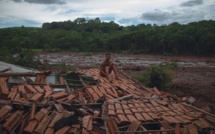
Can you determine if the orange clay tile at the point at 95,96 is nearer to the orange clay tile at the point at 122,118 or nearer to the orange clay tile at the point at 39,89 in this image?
the orange clay tile at the point at 122,118

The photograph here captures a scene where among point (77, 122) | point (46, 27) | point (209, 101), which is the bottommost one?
point (209, 101)

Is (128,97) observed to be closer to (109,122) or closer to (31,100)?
(109,122)

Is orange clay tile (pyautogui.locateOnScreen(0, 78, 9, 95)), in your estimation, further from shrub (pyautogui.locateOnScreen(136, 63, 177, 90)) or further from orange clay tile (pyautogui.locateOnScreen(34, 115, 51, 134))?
shrub (pyautogui.locateOnScreen(136, 63, 177, 90))

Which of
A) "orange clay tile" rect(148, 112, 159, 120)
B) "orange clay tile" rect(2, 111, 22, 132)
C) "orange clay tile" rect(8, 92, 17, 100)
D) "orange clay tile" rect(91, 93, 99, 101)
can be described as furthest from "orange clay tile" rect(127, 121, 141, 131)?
"orange clay tile" rect(8, 92, 17, 100)

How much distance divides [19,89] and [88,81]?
7.16 feet

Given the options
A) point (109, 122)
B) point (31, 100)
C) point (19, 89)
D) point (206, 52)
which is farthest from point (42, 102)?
point (206, 52)

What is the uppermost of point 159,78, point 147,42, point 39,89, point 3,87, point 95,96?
point 147,42

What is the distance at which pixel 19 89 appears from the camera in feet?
13.5

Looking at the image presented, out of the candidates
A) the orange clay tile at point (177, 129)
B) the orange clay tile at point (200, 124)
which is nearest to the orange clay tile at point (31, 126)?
the orange clay tile at point (177, 129)

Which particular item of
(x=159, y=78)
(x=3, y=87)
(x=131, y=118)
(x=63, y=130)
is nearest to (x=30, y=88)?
(x=3, y=87)

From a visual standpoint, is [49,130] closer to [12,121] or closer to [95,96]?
[12,121]

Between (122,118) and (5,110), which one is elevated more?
(5,110)

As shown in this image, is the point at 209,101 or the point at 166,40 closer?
the point at 209,101

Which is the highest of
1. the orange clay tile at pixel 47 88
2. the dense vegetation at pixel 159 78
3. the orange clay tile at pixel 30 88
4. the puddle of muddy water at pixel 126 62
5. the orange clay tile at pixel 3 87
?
the orange clay tile at pixel 3 87
